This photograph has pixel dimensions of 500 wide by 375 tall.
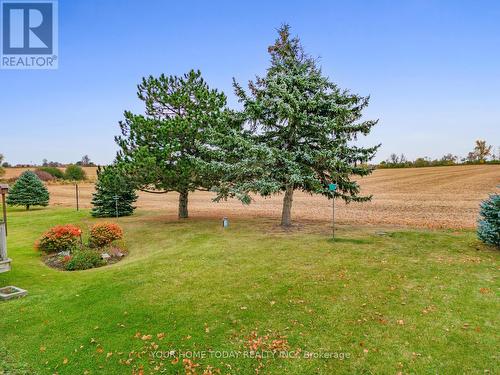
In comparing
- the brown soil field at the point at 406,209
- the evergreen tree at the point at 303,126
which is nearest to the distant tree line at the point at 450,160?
the brown soil field at the point at 406,209

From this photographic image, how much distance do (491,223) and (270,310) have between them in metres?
9.75

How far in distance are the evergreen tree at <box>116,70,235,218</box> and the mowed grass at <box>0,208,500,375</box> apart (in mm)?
5708

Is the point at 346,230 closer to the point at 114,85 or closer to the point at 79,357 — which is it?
the point at 79,357

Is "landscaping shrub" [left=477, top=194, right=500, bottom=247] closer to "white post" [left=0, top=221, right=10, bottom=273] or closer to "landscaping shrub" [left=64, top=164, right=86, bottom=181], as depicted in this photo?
"white post" [left=0, top=221, right=10, bottom=273]

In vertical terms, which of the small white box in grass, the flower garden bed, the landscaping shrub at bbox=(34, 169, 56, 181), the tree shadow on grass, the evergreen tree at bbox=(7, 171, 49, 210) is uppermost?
the landscaping shrub at bbox=(34, 169, 56, 181)

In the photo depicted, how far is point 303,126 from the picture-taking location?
14.8m

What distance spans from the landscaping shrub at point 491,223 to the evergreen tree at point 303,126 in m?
5.31

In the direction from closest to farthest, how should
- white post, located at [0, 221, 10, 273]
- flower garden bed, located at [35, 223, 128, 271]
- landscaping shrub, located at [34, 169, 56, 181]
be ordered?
1. white post, located at [0, 221, 10, 273]
2. flower garden bed, located at [35, 223, 128, 271]
3. landscaping shrub, located at [34, 169, 56, 181]

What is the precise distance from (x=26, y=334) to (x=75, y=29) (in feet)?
51.8

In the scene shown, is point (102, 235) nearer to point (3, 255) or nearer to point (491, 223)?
point (3, 255)

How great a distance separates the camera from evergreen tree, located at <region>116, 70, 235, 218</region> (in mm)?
15836

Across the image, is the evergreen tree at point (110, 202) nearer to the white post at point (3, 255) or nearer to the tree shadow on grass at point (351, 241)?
the white post at point (3, 255)

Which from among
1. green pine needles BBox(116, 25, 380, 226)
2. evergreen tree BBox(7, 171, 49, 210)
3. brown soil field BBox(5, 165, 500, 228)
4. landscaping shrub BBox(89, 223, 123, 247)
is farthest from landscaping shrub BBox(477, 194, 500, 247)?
evergreen tree BBox(7, 171, 49, 210)

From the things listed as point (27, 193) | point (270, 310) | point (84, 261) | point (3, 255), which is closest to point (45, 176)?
point (27, 193)
